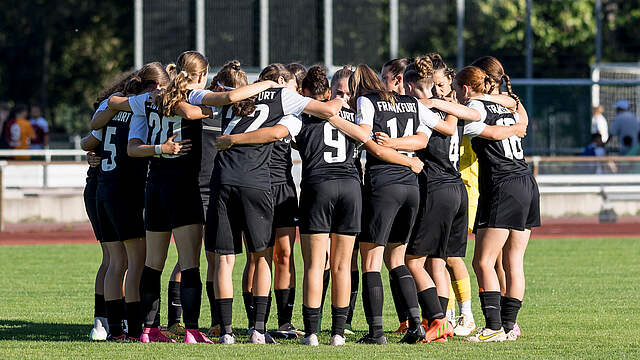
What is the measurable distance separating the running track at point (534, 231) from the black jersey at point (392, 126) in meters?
11.8

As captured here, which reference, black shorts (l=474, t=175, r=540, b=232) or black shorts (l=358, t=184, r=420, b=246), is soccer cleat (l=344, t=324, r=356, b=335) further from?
black shorts (l=474, t=175, r=540, b=232)

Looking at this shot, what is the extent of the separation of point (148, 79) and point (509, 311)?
3350 millimetres

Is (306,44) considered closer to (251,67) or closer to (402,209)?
(251,67)

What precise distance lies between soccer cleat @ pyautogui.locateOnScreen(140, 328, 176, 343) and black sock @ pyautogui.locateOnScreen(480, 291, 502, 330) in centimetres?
242

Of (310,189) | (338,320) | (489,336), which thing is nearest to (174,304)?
(338,320)

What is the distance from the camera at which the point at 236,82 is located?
27.1 feet

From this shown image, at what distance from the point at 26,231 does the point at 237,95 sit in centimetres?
1396

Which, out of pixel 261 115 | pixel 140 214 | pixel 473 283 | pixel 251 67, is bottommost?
pixel 473 283

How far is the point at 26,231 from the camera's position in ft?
68.3

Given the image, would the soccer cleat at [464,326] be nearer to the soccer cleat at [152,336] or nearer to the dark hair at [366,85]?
the dark hair at [366,85]

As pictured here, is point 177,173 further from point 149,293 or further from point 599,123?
point 599,123

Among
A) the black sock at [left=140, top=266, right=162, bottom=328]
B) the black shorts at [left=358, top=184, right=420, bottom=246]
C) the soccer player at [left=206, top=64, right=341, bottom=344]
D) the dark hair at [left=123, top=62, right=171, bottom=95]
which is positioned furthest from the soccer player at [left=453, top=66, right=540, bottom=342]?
the black sock at [left=140, top=266, right=162, bottom=328]

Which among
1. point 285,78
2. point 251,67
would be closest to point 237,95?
point 285,78

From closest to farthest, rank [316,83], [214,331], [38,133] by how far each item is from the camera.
Result: 1. [316,83]
2. [214,331]
3. [38,133]
